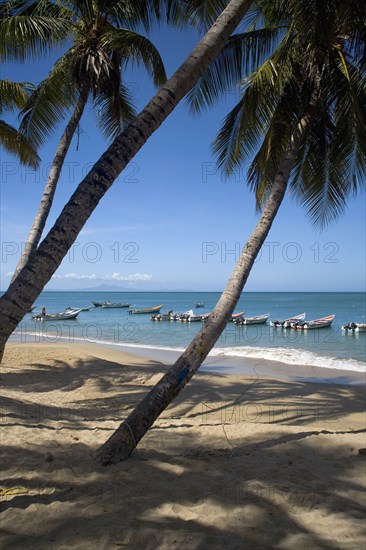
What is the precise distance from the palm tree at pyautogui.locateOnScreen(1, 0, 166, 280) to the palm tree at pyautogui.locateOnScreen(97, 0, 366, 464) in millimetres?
1657

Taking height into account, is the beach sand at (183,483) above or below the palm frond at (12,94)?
below

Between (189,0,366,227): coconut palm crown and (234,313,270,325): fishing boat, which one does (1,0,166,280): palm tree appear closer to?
(189,0,366,227): coconut palm crown

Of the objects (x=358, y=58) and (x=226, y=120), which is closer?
(x=358, y=58)

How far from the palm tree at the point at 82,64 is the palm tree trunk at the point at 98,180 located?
377 centimetres

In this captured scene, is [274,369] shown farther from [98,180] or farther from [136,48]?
[98,180]

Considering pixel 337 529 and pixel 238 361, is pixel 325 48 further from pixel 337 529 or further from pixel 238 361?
pixel 238 361

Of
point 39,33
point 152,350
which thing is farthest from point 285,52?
point 152,350

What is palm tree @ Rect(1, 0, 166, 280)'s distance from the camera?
24.7ft

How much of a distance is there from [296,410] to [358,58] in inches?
295

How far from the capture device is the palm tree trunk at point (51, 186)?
681 centimetres

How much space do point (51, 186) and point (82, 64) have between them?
2.58m

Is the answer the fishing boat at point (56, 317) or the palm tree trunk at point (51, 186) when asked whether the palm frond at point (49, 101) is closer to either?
the palm tree trunk at point (51, 186)

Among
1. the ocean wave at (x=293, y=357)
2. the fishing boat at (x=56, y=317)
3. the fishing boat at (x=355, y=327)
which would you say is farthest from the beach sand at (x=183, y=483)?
the fishing boat at (x=56, y=317)

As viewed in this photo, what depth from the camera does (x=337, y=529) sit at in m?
3.57
